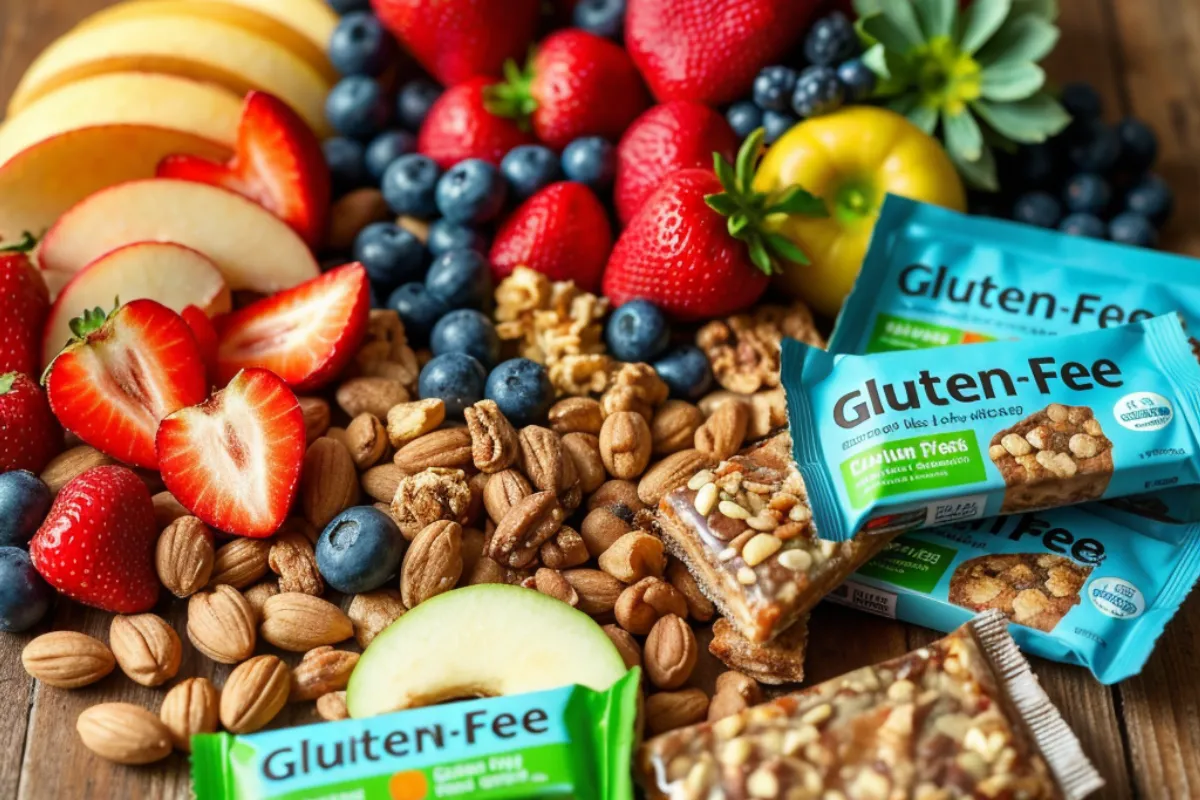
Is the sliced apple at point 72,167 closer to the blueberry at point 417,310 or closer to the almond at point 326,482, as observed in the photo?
the blueberry at point 417,310

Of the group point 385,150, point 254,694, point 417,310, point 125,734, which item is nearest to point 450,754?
point 254,694

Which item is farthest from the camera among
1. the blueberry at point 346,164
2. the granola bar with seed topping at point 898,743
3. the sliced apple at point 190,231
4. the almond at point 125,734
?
the blueberry at point 346,164

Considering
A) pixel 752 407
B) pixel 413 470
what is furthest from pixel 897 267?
pixel 413 470

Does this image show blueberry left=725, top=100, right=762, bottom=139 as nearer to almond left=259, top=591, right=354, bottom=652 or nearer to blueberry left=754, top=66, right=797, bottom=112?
blueberry left=754, top=66, right=797, bottom=112

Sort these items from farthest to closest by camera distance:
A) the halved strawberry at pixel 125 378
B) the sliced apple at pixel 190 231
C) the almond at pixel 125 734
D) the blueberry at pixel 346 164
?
the blueberry at pixel 346 164 → the sliced apple at pixel 190 231 → the halved strawberry at pixel 125 378 → the almond at pixel 125 734

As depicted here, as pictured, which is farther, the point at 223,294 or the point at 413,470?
the point at 223,294

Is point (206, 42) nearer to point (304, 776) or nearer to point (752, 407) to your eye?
point (752, 407)

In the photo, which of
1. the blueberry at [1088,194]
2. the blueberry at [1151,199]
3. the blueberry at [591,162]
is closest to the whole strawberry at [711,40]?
→ the blueberry at [591,162]
